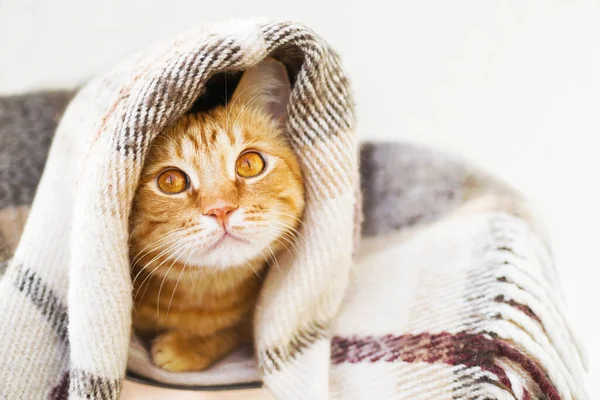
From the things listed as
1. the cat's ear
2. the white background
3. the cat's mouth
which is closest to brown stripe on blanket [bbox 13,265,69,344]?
the cat's mouth

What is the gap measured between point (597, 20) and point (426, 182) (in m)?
0.62

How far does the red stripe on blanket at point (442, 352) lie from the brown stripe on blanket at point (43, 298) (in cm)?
48

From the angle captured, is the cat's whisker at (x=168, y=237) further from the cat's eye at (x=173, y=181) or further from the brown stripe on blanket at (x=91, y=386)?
the brown stripe on blanket at (x=91, y=386)

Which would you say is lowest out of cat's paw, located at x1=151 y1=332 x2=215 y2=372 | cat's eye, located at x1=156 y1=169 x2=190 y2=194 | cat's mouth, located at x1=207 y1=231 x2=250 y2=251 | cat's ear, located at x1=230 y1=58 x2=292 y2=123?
cat's paw, located at x1=151 y1=332 x2=215 y2=372

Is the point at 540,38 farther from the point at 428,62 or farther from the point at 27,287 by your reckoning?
the point at 27,287

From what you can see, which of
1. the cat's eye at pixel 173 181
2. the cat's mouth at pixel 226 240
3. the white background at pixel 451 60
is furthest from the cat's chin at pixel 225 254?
the white background at pixel 451 60

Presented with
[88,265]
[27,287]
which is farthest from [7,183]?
[88,265]

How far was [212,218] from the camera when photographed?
0.80 m

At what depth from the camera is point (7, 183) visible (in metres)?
1.08

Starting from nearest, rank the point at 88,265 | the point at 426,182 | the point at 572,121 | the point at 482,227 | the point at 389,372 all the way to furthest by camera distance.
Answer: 1. the point at 88,265
2. the point at 389,372
3. the point at 482,227
4. the point at 426,182
5. the point at 572,121

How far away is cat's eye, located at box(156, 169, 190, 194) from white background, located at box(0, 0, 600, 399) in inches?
24.6

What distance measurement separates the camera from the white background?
1.34 m

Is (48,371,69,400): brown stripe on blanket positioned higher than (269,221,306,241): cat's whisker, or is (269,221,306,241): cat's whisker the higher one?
(269,221,306,241): cat's whisker

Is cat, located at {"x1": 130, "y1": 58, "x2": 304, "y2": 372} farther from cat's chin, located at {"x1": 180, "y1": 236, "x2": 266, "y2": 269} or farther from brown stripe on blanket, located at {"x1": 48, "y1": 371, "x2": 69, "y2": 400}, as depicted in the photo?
brown stripe on blanket, located at {"x1": 48, "y1": 371, "x2": 69, "y2": 400}
